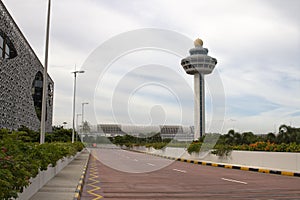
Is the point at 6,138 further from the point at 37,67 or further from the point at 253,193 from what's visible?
the point at 37,67

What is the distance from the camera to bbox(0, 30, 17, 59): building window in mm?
40062

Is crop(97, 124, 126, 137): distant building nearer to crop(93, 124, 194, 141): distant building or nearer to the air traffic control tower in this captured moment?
crop(93, 124, 194, 141): distant building

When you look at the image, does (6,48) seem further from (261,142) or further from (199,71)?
(199,71)

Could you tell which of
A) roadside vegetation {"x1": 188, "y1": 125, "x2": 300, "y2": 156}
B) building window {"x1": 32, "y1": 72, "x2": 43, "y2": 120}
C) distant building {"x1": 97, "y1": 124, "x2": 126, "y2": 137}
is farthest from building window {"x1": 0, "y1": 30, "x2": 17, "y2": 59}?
distant building {"x1": 97, "y1": 124, "x2": 126, "y2": 137}

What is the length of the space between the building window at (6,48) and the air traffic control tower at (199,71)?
145 feet

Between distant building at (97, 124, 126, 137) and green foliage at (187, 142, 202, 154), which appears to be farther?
distant building at (97, 124, 126, 137)

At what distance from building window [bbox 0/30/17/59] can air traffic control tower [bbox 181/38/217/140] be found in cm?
4413

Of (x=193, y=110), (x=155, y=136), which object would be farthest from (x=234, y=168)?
(x=155, y=136)

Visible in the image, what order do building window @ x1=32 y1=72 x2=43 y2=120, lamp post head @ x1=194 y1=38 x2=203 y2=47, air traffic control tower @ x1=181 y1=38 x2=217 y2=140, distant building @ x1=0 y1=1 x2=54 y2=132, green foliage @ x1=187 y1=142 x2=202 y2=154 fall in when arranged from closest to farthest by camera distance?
1. green foliage @ x1=187 y1=142 x2=202 y2=154
2. distant building @ x1=0 y1=1 x2=54 y2=132
3. building window @ x1=32 y1=72 x2=43 y2=120
4. air traffic control tower @ x1=181 y1=38 x2=217 y2=140
5. lamp post head @ x1=194 y1=38 x2=203 y2=47

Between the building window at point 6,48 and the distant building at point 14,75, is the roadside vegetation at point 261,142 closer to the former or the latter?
the distant building at point 14,75

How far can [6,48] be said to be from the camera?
42.7 m

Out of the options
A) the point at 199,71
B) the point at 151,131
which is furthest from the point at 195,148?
the point at 151,131

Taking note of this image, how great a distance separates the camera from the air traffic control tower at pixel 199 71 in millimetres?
80375

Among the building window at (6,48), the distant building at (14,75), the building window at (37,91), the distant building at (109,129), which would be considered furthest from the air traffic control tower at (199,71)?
the building window at (6,48)
